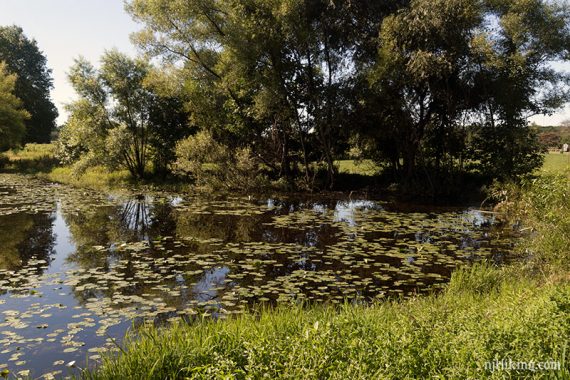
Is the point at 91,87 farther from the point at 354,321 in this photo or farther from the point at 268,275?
the point at 354,321

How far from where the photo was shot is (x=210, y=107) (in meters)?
21.9

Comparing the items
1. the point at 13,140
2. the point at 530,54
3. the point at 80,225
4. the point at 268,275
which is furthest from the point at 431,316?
the point at 13,140

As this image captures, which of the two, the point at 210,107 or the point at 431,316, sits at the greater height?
the point at 210,107

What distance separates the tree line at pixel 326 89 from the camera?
55.8 ft

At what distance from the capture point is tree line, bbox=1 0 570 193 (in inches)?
670

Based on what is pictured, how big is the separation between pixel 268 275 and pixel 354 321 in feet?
11.4

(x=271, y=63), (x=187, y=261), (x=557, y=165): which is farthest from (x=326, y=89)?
(x=187, y=261)

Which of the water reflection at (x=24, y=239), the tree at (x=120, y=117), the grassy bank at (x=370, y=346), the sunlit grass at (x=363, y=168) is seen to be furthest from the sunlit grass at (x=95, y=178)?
the grassy bank at (x=370, y=346)

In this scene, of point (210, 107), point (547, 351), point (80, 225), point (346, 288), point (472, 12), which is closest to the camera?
point (547, 351)

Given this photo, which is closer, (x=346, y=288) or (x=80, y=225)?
(x=346, y=288)

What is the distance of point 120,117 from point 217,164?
8564 millimetres

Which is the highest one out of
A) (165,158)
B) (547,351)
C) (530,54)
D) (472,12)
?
(472,12)

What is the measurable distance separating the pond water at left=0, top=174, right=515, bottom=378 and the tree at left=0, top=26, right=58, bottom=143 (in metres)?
35.7

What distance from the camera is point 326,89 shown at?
770 inches
